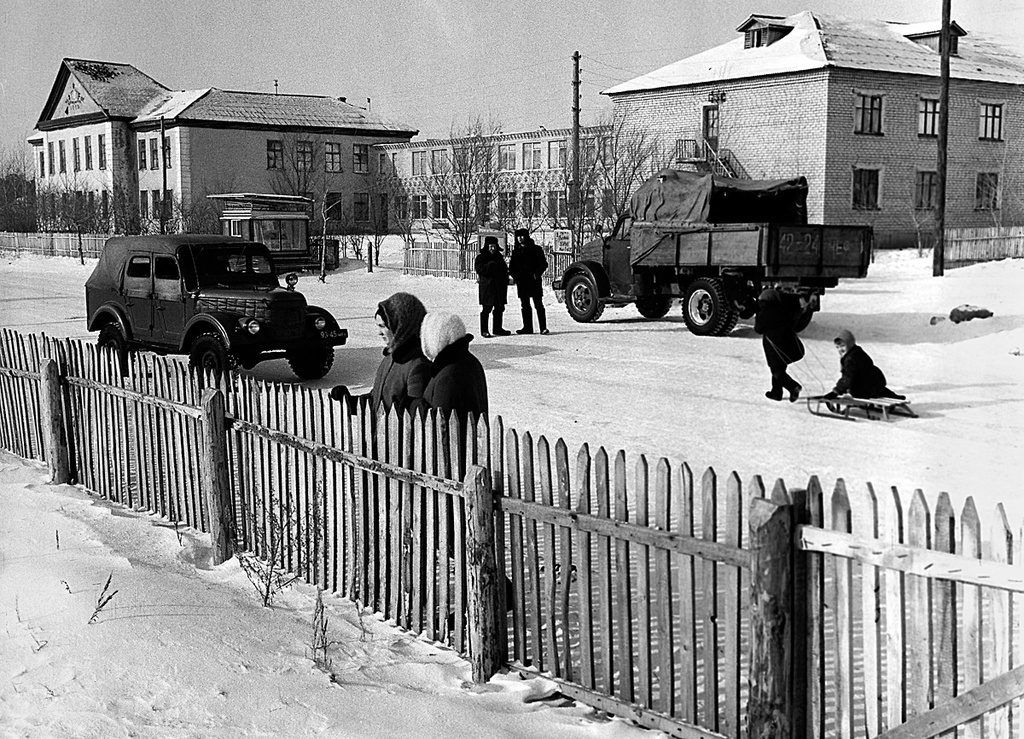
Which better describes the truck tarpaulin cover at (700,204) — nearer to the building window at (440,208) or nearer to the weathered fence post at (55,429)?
the weathered fence post at (55,429)


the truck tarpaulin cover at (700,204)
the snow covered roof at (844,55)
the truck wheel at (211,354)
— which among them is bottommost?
the truck wheel at (211,354)

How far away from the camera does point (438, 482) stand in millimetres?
5410

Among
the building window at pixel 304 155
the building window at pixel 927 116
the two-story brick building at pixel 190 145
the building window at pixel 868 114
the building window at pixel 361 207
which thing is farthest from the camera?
the building window at pixel 361 207

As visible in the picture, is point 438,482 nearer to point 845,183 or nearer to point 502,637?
point 502,637

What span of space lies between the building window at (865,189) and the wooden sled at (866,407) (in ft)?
98.7

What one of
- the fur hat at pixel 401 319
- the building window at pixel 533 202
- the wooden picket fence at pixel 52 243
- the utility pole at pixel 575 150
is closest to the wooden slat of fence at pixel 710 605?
→ the fur hat at pixel 401 319

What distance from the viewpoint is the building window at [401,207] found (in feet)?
173

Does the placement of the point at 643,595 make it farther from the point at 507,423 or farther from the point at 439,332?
the point at 507,423

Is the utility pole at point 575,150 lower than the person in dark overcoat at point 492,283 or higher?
higher

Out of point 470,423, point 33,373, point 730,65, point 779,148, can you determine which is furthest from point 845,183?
point 470,423

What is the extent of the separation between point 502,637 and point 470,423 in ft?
3.25

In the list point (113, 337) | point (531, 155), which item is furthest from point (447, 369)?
point (531, 155)

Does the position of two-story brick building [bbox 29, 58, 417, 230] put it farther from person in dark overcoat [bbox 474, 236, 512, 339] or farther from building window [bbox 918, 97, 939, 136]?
person in dark overcoat [bbox 474, 236, 512, 339]

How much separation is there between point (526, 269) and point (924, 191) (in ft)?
Answer: 93.7
